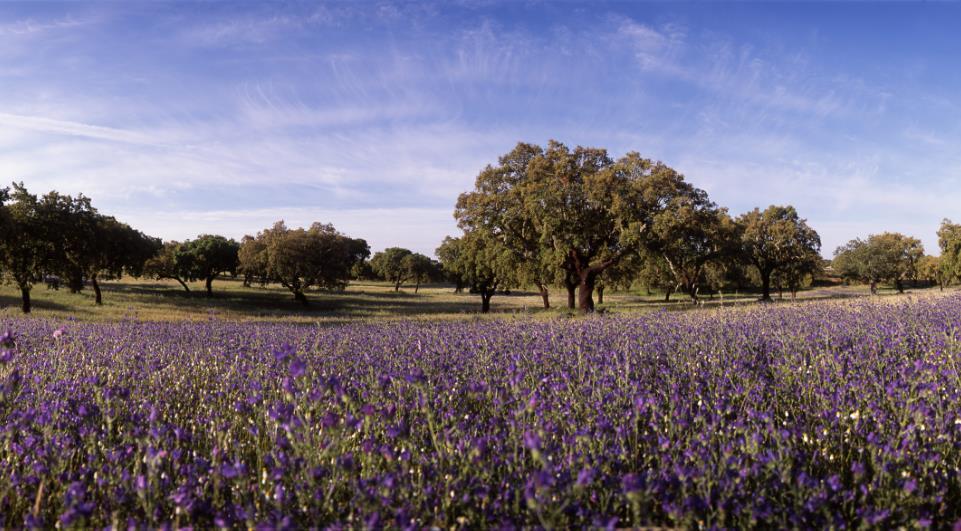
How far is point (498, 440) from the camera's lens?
298cm

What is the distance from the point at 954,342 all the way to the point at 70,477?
7817mm

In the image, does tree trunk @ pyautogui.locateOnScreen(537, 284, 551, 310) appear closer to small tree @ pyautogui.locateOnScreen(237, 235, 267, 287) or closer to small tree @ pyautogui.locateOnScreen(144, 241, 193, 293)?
small tree @ pyautogui.locateOnScreen(237, 235, 267, 287)

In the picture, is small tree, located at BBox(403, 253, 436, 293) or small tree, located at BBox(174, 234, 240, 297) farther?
small tree, located at BBox(403, 253, 436, 293)

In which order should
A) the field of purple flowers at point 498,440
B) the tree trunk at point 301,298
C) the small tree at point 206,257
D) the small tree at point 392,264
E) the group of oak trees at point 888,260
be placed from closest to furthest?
the field of purple flowers at point 498,440 → the tree trunk at point 301,298 → the small tree at point 206,257 → the group of oak trees at point 888,260 → the small tree at point 392,264

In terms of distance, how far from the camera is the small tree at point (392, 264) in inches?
3007

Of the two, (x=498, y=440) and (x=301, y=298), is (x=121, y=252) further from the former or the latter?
(x=498, y=440)

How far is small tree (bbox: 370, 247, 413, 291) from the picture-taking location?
251ft

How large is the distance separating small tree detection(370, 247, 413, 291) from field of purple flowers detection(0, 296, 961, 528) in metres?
69.8

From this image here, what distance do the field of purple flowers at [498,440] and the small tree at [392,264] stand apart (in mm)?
69751

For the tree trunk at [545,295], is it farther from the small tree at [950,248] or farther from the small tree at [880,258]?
the small tree at [880,258]

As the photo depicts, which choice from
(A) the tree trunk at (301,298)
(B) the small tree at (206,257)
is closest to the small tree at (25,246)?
(A) the tree trunk at (301,298)

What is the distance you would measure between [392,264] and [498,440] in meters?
77.9

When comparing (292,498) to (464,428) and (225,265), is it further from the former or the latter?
(225,265)

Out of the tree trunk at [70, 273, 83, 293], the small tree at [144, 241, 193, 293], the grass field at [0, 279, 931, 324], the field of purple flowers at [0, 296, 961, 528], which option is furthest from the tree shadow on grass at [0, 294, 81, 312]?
the field of purple flowers at [0, 296, 961, 528]
